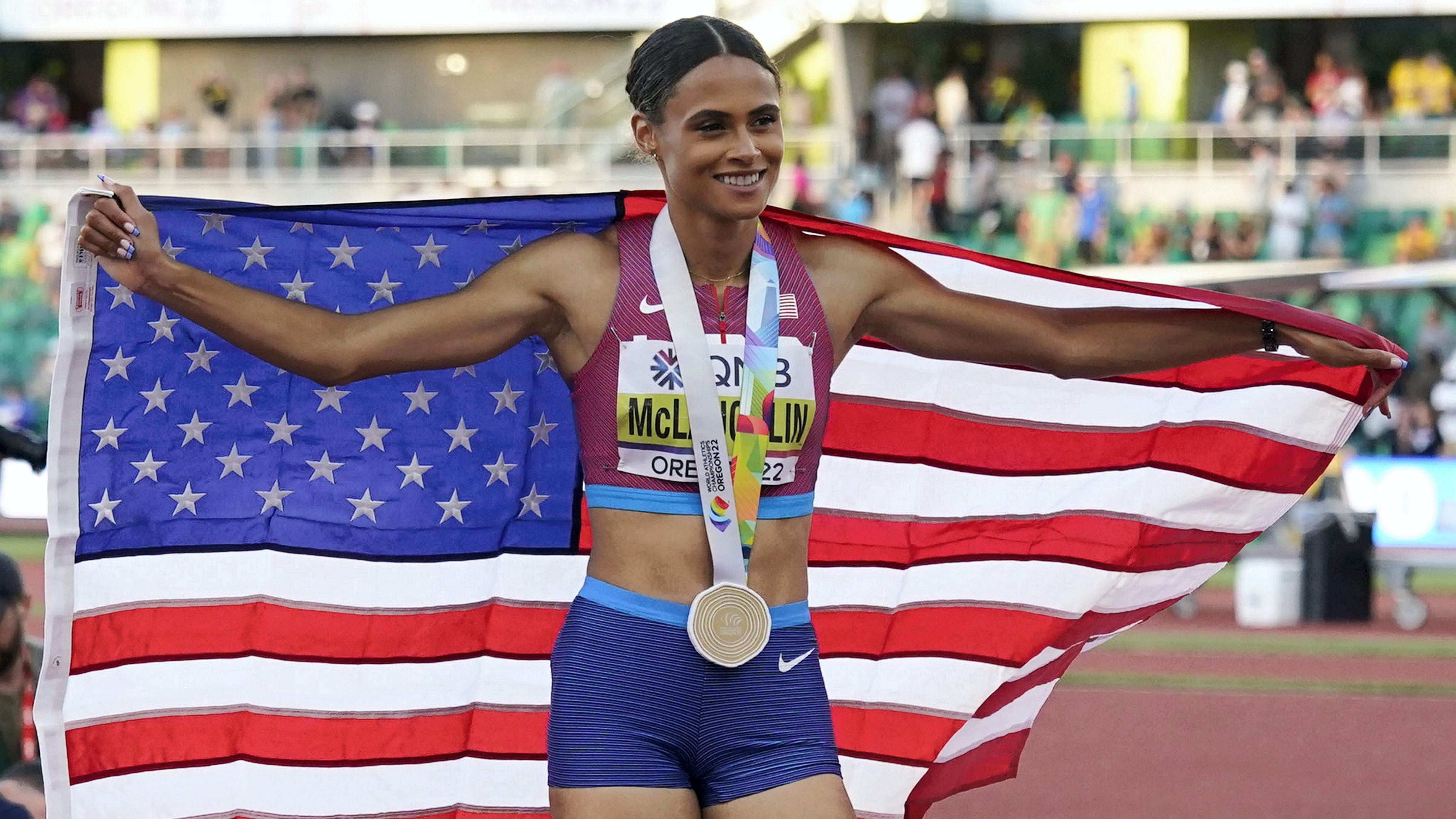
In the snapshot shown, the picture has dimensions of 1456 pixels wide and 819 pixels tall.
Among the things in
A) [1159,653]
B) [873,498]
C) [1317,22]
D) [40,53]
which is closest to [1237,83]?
[1317,22]

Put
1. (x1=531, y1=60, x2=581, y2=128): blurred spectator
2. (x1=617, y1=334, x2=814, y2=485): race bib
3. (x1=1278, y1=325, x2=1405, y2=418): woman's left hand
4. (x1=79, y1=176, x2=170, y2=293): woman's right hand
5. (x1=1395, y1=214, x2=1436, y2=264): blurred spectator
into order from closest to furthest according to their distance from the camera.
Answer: (x1=617, y1=334, x2=814, y2=485): race bib → (x1=79, y1=176, x2=170, y2=293): woman's right hand → (x1=1278, y1=325, x2=1405, y2=418): woman's left hand → (x1=1395, y1=214, x2=1436, y2=264): blurred spectator → (x1=531, y1=60, x2=581, y2=128): blurred spectator

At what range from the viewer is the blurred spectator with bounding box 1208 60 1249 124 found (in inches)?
1056

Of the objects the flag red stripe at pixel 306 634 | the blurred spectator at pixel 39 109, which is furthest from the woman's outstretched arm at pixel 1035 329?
the blurred spectator at pixel 39 109

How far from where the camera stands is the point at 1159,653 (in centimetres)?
1380

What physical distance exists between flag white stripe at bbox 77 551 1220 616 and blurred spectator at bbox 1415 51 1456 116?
2311 centimetres

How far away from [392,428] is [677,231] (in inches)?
49.1

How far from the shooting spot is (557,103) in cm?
2830

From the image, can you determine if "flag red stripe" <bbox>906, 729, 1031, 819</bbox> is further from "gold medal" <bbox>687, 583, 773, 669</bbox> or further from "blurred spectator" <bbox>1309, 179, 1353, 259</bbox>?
"blurred spectator" <bbox>1309, 179, 1353, 259</bbox>

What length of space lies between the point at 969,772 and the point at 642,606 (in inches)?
77.3

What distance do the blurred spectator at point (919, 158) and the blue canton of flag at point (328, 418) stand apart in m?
20.6

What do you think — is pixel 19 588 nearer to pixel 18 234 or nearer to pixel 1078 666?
pixel 1078 666

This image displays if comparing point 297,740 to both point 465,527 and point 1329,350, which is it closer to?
point 465,527

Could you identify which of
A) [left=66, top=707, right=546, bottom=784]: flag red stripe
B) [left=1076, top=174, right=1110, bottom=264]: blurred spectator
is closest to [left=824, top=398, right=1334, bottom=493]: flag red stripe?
[left=66, top=707, right=546, bottom=784]: flag red stripe

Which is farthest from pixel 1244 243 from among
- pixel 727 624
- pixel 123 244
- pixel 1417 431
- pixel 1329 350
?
pixel 123 244
